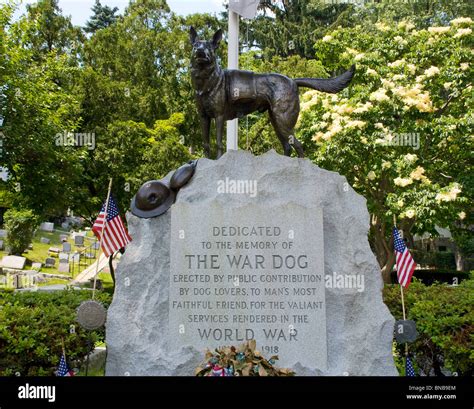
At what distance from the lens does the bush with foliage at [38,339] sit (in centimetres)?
748

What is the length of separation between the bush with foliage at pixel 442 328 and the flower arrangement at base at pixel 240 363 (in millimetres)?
2593

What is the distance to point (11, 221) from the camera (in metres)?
27.7

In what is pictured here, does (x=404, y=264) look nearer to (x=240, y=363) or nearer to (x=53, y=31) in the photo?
(x=240, y=363)

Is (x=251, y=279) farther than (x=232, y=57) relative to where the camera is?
No

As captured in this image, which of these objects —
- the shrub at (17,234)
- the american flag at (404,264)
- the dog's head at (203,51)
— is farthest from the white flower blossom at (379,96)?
the shrub at (17,234)

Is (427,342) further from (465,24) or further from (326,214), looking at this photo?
(465,24)

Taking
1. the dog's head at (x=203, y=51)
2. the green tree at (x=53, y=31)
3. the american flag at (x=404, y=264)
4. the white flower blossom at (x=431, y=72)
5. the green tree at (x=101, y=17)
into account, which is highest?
the green tree at (x=101, y=17)

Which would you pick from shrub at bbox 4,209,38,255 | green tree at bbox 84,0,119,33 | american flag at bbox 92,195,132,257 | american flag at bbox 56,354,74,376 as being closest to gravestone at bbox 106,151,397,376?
american flag at bbox 56,354,74,376

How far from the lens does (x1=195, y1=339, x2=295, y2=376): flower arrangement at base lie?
21.7 ft

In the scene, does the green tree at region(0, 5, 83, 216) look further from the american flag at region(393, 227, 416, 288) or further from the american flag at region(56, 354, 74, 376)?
the american flag at region(393, 227, 416, 288)

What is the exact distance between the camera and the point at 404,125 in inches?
647

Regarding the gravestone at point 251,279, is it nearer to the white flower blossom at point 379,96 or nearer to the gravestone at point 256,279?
the gravestone at point 256,279

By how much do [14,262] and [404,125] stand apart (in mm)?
18119

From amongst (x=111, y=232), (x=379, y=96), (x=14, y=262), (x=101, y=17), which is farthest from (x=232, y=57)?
(x=101, y=17)
